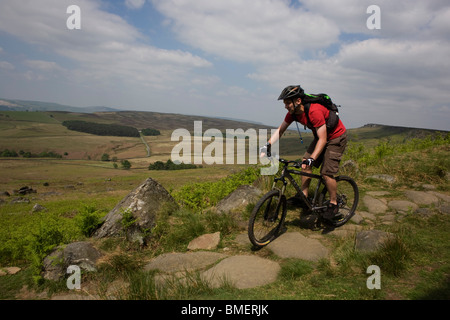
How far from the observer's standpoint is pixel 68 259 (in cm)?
459

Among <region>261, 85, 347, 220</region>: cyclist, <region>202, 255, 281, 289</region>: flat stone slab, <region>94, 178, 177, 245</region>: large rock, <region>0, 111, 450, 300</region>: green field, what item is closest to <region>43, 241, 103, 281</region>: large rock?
<region>0, 111, 450, 300</region>: green field

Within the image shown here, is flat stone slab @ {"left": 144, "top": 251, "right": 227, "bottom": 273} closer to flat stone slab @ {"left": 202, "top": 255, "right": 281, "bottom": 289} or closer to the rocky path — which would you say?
the rocky path

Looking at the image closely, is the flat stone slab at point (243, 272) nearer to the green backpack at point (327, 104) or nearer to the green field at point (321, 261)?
the green field at point (321, 261)

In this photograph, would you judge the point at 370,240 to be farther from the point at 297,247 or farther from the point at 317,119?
the point at 317,119

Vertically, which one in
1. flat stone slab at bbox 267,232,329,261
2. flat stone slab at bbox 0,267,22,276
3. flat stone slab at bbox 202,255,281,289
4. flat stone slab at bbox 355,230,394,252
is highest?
flat stone slab at bbox 355,230,394,252

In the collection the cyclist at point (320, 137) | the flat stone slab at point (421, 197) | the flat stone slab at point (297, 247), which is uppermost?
the cyclist at point (320, 137)

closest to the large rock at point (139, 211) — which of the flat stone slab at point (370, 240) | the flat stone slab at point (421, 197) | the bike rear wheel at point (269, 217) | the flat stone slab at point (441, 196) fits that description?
the bike rear wheel at point (269, 217)

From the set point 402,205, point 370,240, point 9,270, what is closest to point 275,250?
point 370,240

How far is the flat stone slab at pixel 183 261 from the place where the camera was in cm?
445

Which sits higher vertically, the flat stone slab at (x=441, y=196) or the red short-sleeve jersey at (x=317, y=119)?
the red short-sleeve jersey at (x=317, y=119)

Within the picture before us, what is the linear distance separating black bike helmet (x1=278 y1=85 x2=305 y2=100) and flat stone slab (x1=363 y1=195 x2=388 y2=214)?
11.9 ft

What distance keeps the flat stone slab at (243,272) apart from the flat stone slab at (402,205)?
3993mm

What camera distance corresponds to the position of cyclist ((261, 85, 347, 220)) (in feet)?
16.1
